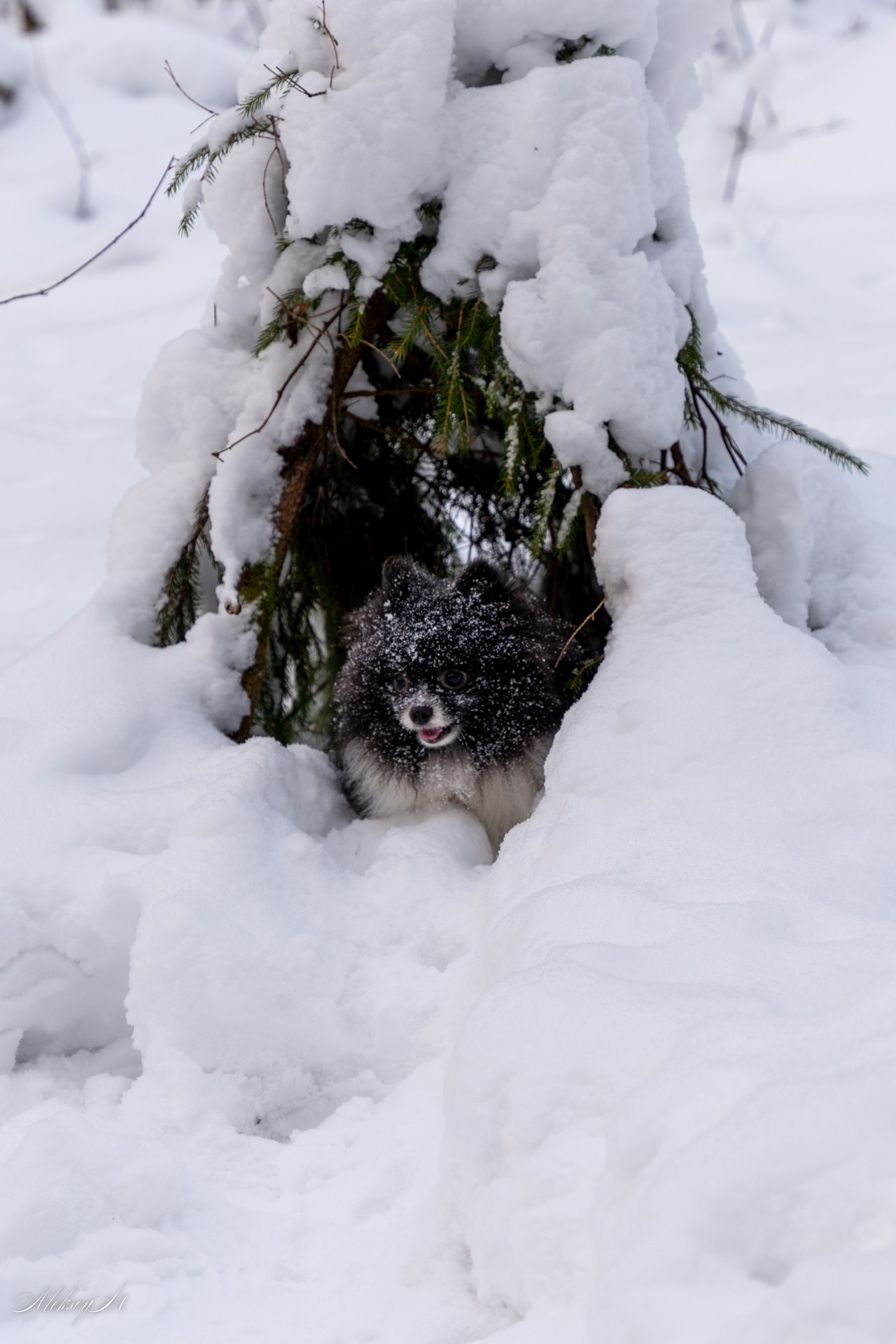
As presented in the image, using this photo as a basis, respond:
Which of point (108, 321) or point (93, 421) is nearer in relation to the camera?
point (93, 421)

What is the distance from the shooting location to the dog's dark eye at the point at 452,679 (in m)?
3.05

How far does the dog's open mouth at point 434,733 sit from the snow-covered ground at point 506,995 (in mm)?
255

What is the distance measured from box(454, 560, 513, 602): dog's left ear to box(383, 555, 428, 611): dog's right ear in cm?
15

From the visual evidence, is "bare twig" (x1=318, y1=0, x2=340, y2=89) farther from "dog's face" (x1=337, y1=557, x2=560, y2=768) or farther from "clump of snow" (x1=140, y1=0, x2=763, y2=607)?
"dog's face" (x1=337, y1=557, x2=560, y2=768)

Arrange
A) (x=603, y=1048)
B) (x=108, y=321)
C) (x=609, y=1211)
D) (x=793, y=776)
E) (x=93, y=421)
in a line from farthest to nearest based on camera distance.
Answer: (x=108, y=321)
(x=93, y=421)
(x=793, y=776)
(x=603, y=1048)
(x=609, y=1211)

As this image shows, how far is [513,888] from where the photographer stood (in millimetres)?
2307

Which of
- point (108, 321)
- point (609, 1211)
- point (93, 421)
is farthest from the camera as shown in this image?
point (108, 321)

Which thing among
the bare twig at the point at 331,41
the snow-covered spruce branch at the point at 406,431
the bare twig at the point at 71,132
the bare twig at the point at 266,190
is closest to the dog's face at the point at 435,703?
the snow-covered spruce branch at the point at 406,431

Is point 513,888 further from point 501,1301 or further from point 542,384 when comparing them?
point 542,384

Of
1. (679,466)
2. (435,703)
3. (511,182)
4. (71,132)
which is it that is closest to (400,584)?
(435,703)

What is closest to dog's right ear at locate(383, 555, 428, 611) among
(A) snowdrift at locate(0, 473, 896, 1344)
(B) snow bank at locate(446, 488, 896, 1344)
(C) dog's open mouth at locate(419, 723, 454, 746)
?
(C) dog's open mouth at locate(419, 723, 454, 746)

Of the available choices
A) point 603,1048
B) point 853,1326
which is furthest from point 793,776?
point 853,1326

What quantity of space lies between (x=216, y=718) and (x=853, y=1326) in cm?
249

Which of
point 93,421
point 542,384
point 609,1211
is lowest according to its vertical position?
point 93,421
